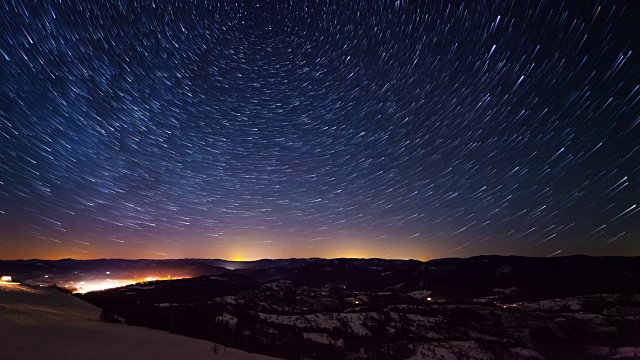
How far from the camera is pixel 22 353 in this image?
278 inches

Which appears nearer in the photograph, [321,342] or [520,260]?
[321,342]

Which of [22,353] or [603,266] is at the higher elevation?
[603,266]

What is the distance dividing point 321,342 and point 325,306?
24.7 meters

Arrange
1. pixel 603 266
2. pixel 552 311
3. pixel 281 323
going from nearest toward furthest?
pixel 281 323
pixel 552 311
pixel 603 266

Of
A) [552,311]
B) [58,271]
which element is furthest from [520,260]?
[58,271]

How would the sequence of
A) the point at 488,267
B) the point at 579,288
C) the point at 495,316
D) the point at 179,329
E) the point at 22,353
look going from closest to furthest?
the point at 22,353 < the point at 179,329 < the point at 495,316 < the point at 579,288 < the point at 488,267

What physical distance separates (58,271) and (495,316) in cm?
11511

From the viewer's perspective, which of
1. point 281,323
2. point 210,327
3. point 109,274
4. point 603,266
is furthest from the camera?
point 109,274

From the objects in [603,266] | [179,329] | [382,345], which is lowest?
[382,345]

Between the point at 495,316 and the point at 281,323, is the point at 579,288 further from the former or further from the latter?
the point at 281,323

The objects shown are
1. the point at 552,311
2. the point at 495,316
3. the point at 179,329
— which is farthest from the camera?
the point at 552,311

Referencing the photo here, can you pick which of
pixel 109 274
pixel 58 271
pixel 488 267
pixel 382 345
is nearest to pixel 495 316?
pixel 382 345

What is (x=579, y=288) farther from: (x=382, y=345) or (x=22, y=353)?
(x=22, y=353)

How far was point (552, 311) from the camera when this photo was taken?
132 feet
